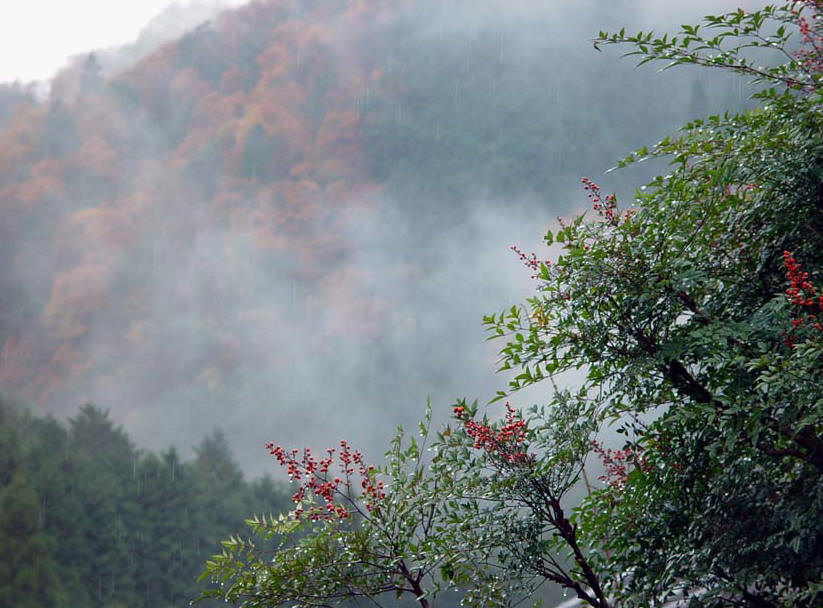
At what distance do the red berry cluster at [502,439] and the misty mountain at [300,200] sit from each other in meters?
20.8

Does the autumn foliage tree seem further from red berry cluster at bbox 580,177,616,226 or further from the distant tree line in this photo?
the distant tree line

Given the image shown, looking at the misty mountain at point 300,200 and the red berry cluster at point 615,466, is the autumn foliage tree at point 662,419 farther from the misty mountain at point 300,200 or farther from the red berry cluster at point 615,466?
the misty mountain at point 300,200

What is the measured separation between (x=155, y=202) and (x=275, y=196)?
4028 millimetres

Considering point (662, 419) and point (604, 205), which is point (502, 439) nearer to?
point (662, 419)

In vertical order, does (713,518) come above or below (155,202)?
below

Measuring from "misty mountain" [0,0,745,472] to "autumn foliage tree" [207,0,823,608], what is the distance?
2075cm

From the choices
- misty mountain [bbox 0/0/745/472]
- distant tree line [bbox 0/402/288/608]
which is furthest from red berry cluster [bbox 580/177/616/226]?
misty mountain [bbox 0/0/745/472]

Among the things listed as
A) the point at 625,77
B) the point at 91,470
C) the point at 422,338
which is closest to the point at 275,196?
the point at 422,338

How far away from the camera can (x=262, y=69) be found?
2895cm

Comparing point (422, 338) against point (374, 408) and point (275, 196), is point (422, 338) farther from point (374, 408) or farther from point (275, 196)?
point (275, 196)

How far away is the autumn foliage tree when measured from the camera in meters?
1.84

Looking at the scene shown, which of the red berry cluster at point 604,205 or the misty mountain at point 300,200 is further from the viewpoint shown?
the misty mountain at point 300,200

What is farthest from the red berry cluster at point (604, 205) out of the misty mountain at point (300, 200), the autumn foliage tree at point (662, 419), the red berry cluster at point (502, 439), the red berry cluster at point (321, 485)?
the misty mountain at point (300, 200)

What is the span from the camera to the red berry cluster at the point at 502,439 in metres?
2.09
